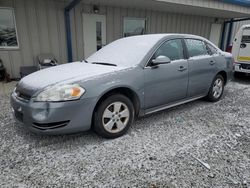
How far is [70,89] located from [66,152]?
84 cm

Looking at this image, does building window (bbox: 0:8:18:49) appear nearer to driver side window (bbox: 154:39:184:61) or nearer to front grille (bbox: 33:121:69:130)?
front grille (bbox: 33:121:69:130)

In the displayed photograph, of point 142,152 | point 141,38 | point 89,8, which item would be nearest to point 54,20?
point 89,8

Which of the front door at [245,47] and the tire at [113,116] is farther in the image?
the front door at [245,47]

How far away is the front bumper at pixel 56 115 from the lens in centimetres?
232

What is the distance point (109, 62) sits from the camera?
3.16m

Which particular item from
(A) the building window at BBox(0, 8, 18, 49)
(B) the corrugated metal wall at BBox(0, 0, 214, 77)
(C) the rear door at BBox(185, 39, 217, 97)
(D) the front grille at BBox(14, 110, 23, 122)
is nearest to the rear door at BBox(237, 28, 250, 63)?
(C) the rear door at BBox(185, 39, 217, 97)

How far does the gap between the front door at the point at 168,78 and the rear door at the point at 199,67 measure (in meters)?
0.19

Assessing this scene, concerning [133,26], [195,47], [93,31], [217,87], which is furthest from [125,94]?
[133,26]

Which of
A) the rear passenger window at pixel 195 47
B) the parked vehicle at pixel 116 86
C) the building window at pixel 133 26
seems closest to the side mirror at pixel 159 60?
the parked vehicle at pixel 116 86

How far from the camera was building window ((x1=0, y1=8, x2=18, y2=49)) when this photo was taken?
19.3 feet

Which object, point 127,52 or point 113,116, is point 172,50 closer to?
point 127,52

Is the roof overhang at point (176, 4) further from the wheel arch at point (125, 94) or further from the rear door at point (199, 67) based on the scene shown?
the wheel arch at point (125, 94)

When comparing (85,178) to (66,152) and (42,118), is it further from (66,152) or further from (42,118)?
(42,118)

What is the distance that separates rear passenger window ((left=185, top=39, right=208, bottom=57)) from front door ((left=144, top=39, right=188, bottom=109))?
240mm
